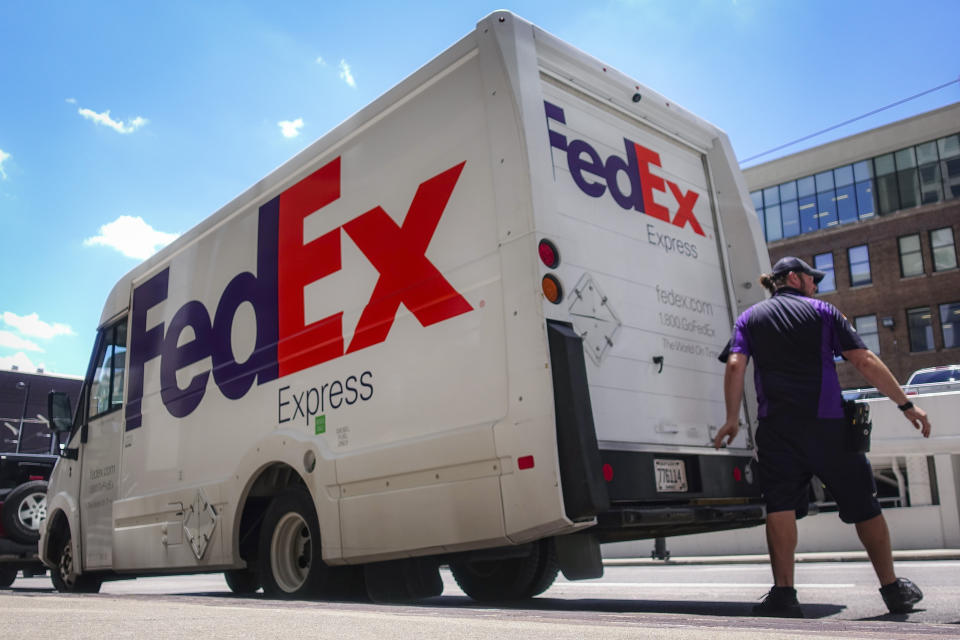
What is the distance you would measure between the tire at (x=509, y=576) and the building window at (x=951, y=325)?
36.5m

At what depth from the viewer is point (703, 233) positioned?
6469mm

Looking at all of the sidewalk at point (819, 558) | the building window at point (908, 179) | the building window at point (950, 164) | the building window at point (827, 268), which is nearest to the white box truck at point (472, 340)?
the sidewalk at point (819, 558)

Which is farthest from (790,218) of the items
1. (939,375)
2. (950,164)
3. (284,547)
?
(284,547)

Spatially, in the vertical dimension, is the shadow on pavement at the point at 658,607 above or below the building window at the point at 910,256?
below

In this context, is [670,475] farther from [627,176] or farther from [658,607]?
[627,176]

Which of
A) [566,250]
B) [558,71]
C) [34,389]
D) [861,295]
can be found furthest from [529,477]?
[34,389]

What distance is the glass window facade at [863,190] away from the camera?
3881cm

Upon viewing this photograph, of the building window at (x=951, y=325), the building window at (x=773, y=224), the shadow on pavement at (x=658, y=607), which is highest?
the building window at (x=773, y=224)

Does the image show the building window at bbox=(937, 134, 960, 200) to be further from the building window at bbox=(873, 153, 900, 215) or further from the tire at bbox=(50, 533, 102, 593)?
the tire at bbox=(50, 533, 102, 593)

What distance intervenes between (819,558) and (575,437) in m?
11.5

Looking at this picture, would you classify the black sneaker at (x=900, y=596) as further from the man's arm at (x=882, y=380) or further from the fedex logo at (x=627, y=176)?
the fedex logo at (x=627, y=176)

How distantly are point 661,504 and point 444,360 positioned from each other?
1455 millimetres

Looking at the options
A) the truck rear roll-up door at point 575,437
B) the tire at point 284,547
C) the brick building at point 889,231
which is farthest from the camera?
the brick building at point 889,231

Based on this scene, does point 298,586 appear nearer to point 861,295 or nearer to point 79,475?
point 79,475
